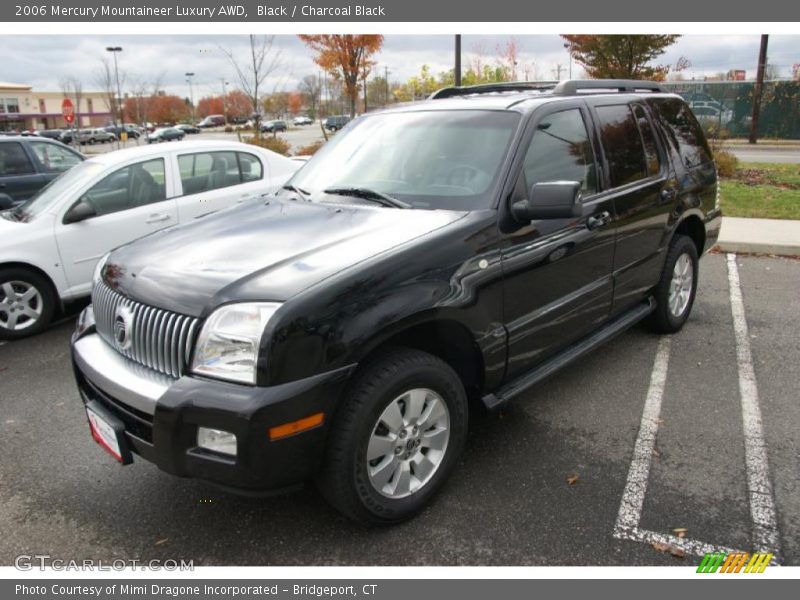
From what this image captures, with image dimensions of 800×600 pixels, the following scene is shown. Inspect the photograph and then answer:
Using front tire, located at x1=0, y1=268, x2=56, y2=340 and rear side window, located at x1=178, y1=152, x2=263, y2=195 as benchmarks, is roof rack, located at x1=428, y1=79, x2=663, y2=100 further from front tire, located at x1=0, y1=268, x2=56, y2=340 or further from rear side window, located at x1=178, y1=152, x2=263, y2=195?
front tire, located at x1=0, y1=268, x2=56, y2=340

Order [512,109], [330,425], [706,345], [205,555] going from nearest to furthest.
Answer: [330,425] → [205,555] → [512,109] → [706,345]

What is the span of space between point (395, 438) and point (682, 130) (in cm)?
386

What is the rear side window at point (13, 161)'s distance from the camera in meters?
8.97

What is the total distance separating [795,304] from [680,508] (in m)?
4.09

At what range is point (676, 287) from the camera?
519 cm

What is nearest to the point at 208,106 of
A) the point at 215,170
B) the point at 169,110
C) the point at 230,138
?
the point at 169,110

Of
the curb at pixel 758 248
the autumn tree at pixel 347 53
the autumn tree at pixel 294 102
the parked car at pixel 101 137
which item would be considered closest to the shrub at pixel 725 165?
the curb at pixel 758 248

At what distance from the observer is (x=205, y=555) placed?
2.77m

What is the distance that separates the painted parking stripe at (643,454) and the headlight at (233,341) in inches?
70.4

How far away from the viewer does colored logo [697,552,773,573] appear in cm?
260

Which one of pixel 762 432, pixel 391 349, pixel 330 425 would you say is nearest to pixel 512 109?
pixel 391 349

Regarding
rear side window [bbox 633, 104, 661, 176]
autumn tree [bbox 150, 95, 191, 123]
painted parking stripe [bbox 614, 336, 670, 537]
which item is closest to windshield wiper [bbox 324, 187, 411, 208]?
painted parking stripe [bbox 614, 336, 670, 537]

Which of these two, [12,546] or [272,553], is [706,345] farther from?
[12,546]

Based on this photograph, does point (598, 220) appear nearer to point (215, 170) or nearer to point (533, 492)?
point (533, 492)
